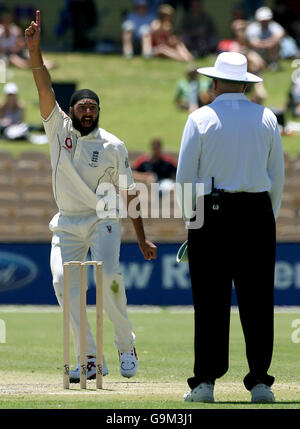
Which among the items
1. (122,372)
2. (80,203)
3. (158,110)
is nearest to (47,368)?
(122,372)

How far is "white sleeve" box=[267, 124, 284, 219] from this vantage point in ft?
23.6

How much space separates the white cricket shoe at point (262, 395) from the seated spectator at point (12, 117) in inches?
531

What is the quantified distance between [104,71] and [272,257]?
56.0ft

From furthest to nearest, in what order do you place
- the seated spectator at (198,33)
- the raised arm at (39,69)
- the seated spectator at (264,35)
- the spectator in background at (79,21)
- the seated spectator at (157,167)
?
the spectator in background at (79,21), the seated spectator at (198,33), the seated spectator at (264,35), the seated spectator at (157,167), the raised arm at (39,69)

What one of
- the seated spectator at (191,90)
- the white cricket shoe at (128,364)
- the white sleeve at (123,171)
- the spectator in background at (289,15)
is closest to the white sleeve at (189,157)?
the white sleeve at (123,171)

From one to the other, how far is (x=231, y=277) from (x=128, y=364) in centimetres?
171

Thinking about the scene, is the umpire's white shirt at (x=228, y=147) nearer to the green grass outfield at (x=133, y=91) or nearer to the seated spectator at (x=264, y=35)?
the green grass outfield at (x=133, y=91)

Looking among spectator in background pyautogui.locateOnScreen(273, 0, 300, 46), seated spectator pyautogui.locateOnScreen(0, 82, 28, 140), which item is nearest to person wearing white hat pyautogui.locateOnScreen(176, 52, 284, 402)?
seated spectator pyautogui.locateOnScreen(0, 82, 28, 140)

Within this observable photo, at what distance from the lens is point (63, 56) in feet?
81.1

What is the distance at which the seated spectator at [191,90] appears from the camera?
2023 centimetres

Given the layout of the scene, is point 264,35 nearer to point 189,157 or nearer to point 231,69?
point 231,69

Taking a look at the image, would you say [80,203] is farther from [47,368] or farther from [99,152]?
[47,368]

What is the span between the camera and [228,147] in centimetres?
700

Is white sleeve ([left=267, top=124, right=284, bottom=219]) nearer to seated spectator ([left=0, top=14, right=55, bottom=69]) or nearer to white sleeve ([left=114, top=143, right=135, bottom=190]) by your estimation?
white sleeve ([left=114, top=143, right=135, bottom=190])
